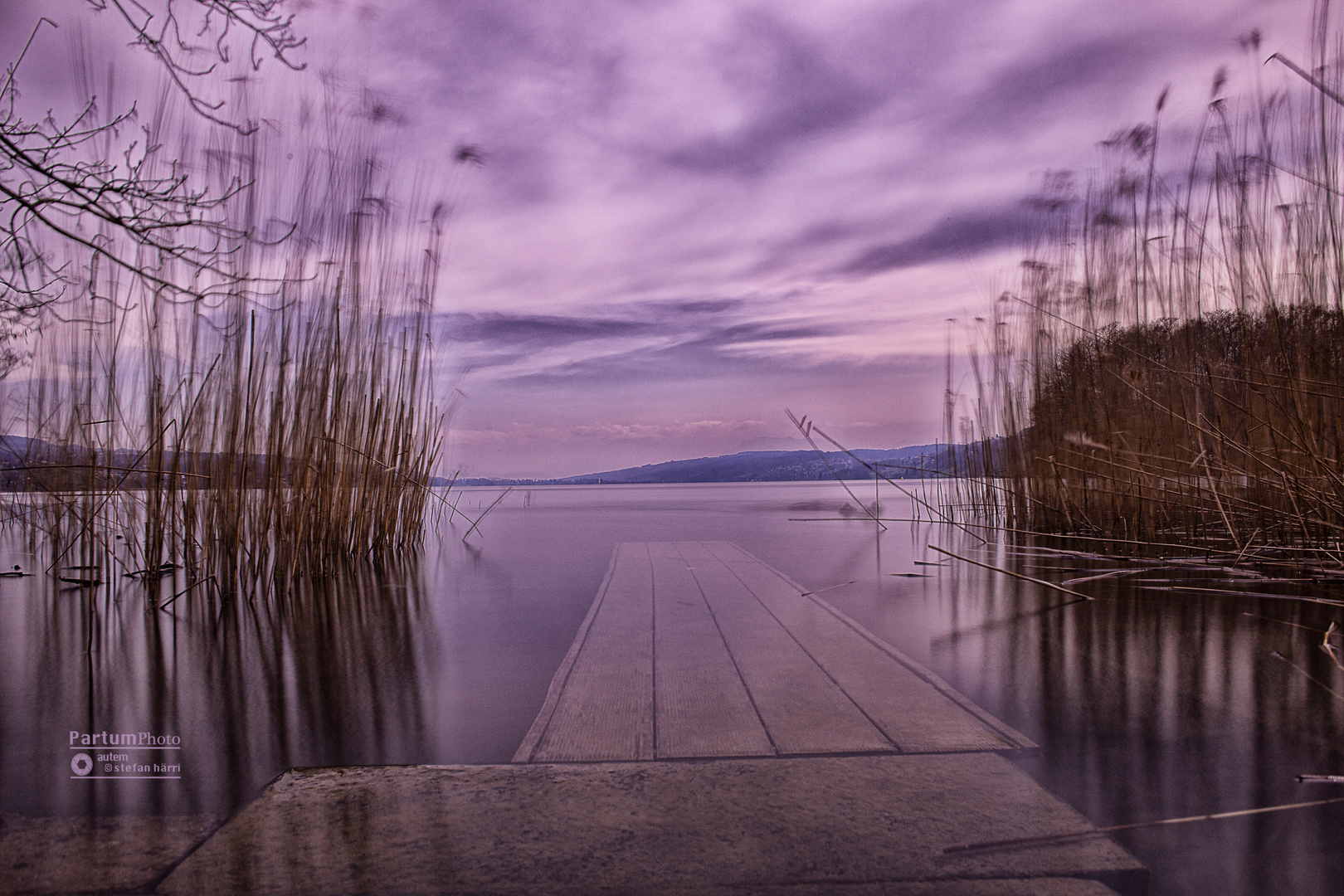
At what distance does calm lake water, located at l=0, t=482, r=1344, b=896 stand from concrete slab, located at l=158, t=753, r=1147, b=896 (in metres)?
0.09

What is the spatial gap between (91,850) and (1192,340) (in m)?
3.99

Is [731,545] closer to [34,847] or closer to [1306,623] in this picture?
[1306,623]

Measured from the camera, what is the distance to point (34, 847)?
0.89m

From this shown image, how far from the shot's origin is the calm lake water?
99 cm

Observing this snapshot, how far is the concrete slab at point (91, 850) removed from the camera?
81 centimetres

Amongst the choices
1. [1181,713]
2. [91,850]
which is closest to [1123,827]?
[1181,713]

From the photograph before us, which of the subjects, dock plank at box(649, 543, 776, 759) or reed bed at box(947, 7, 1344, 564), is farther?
reed bed at box(947, 7, 1344, 564)

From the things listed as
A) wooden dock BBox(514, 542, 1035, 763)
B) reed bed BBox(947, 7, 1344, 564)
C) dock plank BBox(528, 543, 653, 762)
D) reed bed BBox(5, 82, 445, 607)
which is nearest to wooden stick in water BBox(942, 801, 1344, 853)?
wooden dock BBox(514, 542, 1035, 763)

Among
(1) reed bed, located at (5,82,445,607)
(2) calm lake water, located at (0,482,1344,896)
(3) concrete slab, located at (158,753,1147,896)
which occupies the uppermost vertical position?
(1) reed bed, located at (5,82,445,607)

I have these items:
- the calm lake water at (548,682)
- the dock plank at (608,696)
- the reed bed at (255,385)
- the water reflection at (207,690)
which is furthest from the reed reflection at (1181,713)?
the reed bed at (255,385)

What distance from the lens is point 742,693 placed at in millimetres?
1447

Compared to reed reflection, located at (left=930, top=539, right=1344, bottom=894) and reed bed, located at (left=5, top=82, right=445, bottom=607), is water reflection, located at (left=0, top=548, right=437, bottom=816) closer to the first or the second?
reed bed, located at (left=5, top=82, right=445, bottom=607)

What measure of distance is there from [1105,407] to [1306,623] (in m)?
1.73

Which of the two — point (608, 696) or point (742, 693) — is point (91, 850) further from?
point (742, 693)
